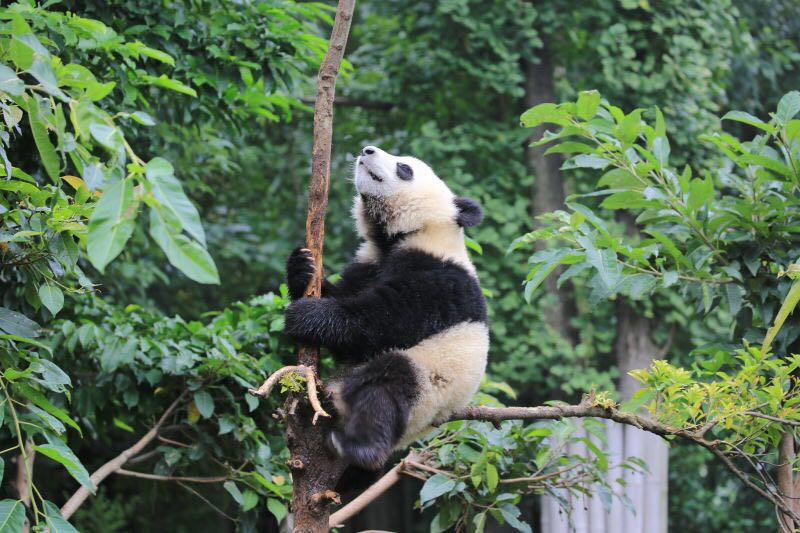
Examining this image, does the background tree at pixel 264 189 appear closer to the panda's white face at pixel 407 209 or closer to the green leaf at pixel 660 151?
the panda's white face at pixel 407 209

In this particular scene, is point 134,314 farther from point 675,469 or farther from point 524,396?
point 675,469

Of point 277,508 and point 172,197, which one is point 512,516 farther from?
point 172,197

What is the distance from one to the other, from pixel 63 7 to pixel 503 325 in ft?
14.0

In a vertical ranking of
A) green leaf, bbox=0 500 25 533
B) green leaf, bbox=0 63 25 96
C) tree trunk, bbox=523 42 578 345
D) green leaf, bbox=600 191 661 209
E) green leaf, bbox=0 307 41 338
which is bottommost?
tree trunk, bbox=523 42 578 345

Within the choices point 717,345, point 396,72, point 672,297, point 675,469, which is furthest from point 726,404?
point 675,469

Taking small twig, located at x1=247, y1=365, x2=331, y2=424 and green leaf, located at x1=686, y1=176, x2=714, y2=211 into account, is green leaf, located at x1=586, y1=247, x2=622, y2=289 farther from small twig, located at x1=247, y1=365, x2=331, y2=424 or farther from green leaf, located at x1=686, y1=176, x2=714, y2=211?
small twig, located at x1=247, y1=365, x2=331, y2=424

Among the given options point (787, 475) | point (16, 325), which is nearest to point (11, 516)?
point (16, 325)

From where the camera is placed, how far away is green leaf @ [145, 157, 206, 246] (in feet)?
5.87

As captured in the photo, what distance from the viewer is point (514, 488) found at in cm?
407

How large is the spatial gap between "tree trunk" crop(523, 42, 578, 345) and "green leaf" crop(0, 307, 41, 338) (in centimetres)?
523

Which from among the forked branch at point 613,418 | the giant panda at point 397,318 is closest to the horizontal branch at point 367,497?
the giant panda at point 397,318

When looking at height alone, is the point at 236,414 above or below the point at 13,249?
below

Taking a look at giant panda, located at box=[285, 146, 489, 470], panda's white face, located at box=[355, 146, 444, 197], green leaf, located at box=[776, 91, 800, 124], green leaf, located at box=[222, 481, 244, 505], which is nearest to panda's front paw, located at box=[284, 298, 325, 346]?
giant panda, located at box=[285, 146, 489, 470]

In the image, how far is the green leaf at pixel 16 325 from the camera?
2891 mm
